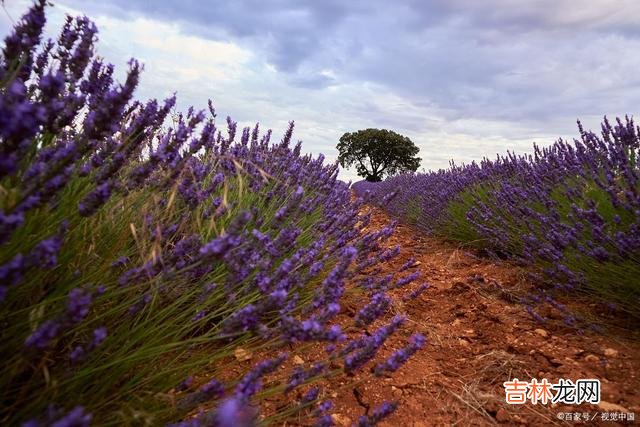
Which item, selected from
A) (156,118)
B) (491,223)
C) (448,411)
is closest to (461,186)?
(491,223)

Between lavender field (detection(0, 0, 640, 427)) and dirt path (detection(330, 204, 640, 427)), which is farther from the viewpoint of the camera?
dirt path (detection(330, 204, 640, 427))

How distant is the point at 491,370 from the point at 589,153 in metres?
2.78

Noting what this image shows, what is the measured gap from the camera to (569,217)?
3133 mm

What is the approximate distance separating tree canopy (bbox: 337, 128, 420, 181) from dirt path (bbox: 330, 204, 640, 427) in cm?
2767

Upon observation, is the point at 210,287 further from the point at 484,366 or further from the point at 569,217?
the point at 569,217

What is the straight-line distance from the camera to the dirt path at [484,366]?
5.60 feet

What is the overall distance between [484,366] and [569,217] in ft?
5.27

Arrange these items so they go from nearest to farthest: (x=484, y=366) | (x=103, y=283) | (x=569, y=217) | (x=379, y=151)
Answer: (x=103, y=283)
(x=484, y=366)
(x=569, y=217)
(x=379, y=151)

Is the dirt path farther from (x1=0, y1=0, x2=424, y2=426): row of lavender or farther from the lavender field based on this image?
(x1=0, y1=0, x2=424, y2=426): row of lavender

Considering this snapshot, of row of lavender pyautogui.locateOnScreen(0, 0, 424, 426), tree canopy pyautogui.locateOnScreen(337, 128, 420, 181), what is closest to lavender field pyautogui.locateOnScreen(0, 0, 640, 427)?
row of lavender pyautogui.locateOnScreen(0, 0, 424, 426)

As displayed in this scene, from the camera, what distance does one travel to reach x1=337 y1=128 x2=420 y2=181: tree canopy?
100 ft

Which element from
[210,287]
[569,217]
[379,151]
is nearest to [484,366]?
[210,287]

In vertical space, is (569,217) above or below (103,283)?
above

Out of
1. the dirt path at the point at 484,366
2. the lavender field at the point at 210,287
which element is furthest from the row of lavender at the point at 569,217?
the dirt path at the point at 484,366
